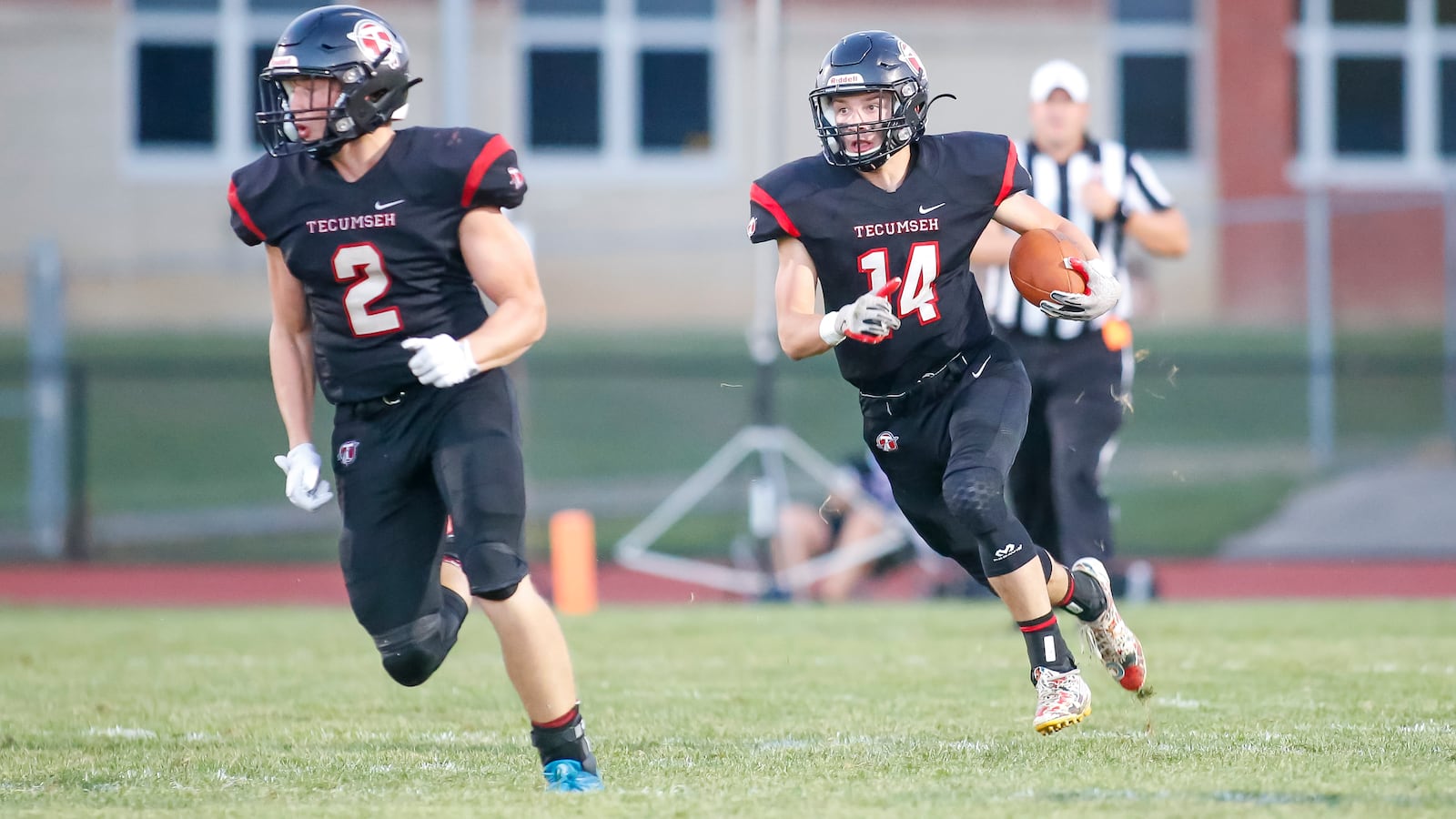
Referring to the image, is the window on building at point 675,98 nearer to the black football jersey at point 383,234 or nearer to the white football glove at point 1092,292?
the white football glove at point 1092,292

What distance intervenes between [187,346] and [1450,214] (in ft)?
33.4

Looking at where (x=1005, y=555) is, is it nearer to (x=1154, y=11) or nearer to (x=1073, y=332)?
(x=1073, y=332)

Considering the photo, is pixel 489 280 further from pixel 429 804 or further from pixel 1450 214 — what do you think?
pixel 1450 214

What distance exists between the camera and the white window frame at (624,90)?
52.2 feet

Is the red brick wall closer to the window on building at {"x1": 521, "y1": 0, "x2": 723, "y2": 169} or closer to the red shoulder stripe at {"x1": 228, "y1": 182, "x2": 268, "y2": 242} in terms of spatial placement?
the window on building at {"x1": 521, "y1": 0, "x2": 723, "y2": 169}

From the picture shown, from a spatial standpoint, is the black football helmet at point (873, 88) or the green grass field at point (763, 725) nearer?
the green grass field at point (763, 725)

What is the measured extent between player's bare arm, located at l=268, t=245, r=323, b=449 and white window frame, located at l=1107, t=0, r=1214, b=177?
13.0 meters

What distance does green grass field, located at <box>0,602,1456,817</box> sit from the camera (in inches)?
139

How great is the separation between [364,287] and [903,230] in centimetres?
132

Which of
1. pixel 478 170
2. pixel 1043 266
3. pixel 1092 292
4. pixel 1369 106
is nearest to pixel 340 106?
pixel 478 170

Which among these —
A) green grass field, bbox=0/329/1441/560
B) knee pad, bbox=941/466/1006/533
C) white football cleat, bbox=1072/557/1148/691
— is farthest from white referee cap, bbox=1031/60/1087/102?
green grass field, bbox=0/329/1441/560

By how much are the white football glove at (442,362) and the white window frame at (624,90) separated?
12.3m

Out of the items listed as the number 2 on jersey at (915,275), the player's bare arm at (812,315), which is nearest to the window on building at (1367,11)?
the number 2 on jersey at (915,275)

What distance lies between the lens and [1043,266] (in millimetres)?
4535
